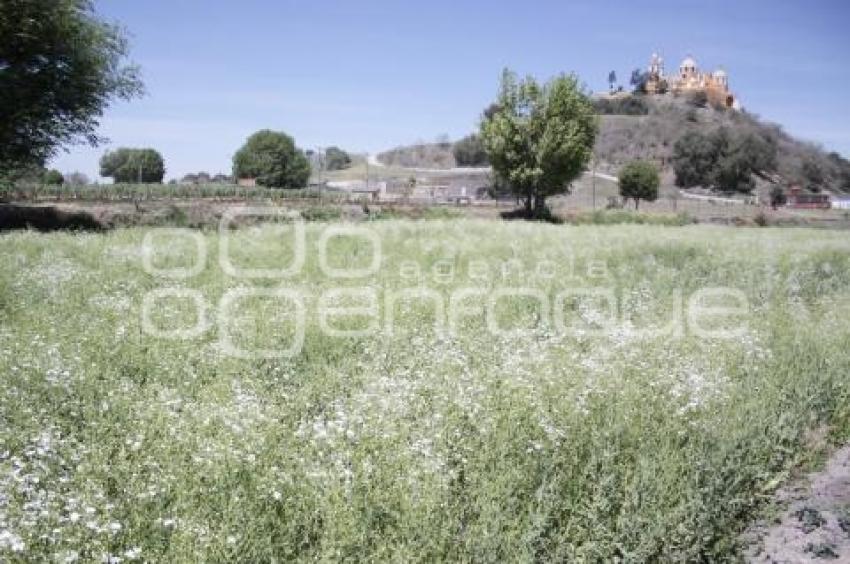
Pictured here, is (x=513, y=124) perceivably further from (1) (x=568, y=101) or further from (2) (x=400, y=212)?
(2) (x=400, y=212)

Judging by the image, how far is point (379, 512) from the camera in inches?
215

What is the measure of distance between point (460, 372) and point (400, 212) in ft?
146

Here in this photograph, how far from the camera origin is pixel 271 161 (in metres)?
127

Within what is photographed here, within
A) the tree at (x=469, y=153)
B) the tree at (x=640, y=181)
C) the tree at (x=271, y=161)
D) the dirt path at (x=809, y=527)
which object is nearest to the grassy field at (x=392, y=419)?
the dirt path at (x=809, y=527)

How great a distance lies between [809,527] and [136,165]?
172m

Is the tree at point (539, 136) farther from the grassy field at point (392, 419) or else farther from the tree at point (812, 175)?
the tree at point (812, 175)

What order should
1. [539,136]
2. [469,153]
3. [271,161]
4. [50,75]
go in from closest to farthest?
1. [50,75]
2. [539,136]
3. [271,161]
4. [469,153]

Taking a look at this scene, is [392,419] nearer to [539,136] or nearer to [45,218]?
[45,218]

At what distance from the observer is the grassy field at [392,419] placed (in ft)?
17.0

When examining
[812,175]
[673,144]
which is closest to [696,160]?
[673,144]

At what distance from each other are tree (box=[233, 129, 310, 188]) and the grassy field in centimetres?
11567

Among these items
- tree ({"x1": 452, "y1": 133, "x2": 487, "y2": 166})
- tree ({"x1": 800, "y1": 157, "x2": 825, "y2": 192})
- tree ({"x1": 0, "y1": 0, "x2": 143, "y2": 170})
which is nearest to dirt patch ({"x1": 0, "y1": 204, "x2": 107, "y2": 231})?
tree ({"x1": 0, "y1": 0, "x2": 143, "y2": 170})

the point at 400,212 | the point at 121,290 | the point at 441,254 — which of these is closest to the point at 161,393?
the point at 121,290

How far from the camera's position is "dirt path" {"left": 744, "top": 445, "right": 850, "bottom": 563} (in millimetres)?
5855
